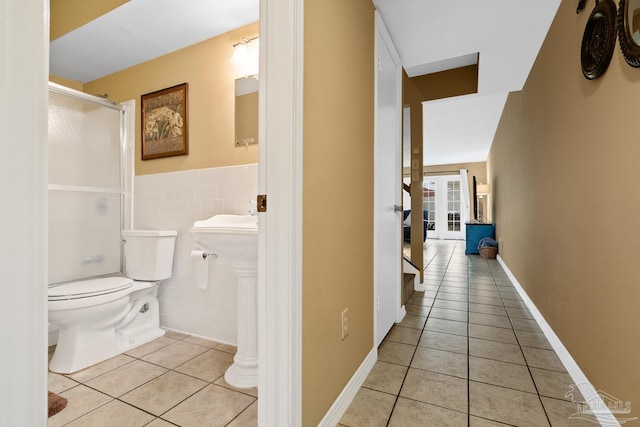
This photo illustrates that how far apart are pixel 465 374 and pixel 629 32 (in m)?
1.67

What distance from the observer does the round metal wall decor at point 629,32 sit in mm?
1044

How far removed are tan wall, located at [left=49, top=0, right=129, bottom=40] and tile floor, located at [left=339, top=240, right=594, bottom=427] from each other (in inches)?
110

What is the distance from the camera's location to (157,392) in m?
1.51

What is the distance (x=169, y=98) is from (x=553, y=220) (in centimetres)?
286

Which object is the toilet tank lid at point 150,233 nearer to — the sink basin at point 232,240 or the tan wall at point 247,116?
the sink basin at point 232,240

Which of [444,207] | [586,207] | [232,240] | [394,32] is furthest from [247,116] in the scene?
[444,207]

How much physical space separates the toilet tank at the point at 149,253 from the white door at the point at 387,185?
58.8 inches

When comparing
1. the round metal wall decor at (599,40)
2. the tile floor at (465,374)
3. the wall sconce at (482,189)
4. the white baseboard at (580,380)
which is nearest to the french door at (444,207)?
the wall sconce at (482,189)

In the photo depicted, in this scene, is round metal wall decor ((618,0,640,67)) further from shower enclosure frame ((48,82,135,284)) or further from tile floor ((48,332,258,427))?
shower enclosure frame ((48,82,135,284))

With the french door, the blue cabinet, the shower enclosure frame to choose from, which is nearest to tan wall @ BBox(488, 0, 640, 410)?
the shower enclosure frame

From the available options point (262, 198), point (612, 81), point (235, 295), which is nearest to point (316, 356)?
point (262, 198)

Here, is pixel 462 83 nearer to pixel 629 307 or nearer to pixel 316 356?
pixel 629 307

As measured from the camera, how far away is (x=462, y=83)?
325 centimetres

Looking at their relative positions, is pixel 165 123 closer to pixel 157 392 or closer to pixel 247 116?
pixel 247 116
